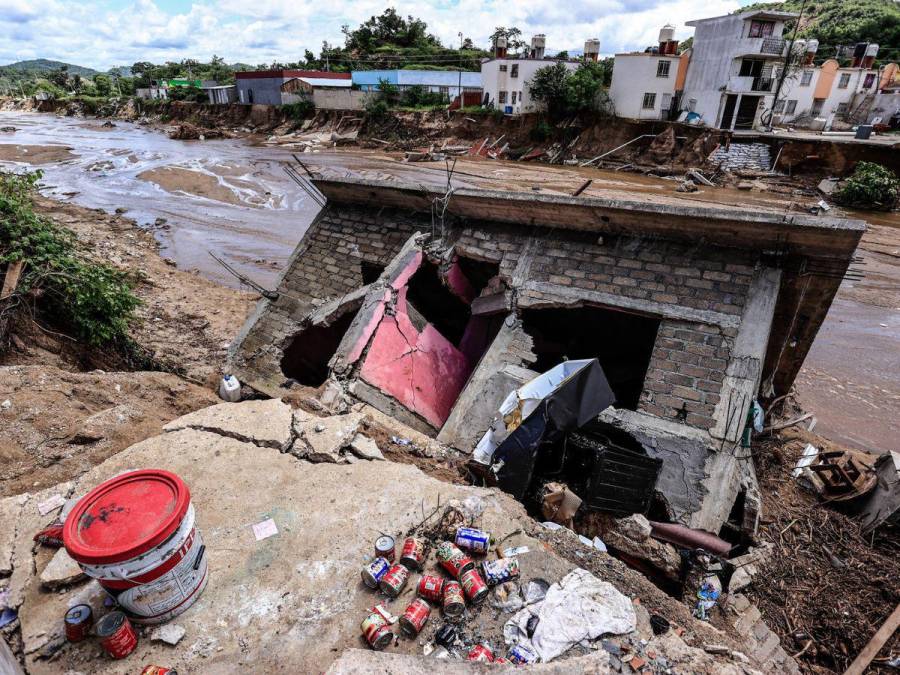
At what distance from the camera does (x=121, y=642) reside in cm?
216

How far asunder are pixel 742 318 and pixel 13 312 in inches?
313

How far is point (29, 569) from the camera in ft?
8.55

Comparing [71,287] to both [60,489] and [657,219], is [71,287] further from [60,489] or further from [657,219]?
[657,219]

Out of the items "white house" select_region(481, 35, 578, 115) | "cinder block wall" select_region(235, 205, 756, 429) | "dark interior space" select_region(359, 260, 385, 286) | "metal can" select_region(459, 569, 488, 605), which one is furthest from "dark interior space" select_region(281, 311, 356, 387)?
"white house" select_region(481, 35, 578, 115)

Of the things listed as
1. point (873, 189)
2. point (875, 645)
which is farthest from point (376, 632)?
point (873, 189)

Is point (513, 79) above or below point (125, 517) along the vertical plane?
above

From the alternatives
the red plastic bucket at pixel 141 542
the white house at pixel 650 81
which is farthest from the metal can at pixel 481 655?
the white house at pixel 650 81

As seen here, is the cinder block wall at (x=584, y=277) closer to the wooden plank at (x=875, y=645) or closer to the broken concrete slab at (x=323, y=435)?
the wooden plank at (x=875, y=645)

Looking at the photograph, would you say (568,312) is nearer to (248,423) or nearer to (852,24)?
(248,423)

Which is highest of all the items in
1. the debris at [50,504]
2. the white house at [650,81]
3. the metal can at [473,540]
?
the white house at [650,81]

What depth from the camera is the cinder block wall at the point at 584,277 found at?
169 inches

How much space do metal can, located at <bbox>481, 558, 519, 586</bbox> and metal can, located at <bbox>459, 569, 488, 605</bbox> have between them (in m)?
0.06

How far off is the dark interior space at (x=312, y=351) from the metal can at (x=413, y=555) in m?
4.00

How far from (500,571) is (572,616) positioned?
0.42m
